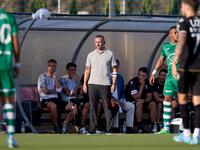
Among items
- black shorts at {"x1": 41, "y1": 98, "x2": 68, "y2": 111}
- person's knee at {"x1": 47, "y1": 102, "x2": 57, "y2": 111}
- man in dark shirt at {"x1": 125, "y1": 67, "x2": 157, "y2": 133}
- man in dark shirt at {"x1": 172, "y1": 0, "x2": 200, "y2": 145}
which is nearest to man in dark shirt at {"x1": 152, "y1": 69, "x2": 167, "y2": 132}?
man in dark shirt at {"x1": 125, "y1": 67, "x2": 157, "y2": 133}

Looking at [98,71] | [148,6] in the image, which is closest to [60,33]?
[98,71]

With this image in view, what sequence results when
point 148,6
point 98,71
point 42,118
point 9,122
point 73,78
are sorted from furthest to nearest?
point 148,6 < point 73,78 < point 42,118 < point 98,71 < point 9,122

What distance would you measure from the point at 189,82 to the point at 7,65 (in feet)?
7.26

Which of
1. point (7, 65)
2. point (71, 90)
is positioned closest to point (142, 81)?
point (71, 90)

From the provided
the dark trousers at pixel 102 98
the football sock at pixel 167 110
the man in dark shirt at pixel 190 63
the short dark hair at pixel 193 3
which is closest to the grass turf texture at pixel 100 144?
the man in dark shirt at pixel 190 63

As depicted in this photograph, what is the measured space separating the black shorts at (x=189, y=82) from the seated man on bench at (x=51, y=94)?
4.27m

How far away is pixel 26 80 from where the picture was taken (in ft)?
34.1

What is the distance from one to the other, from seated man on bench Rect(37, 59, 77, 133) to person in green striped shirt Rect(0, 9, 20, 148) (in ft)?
13.8

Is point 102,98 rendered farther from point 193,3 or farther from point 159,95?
point 193,3

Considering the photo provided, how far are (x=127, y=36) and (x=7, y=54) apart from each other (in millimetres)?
6937

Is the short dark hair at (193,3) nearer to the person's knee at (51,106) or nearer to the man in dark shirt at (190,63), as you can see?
the man in dark shirt at (190,63)

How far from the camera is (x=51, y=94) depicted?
9.13 metres

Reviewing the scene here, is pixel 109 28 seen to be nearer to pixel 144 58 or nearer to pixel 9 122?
pixel 144 58

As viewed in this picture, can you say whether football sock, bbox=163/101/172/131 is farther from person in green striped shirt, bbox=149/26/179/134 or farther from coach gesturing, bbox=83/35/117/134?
coach gesturing, bbox=83/35/117/134
